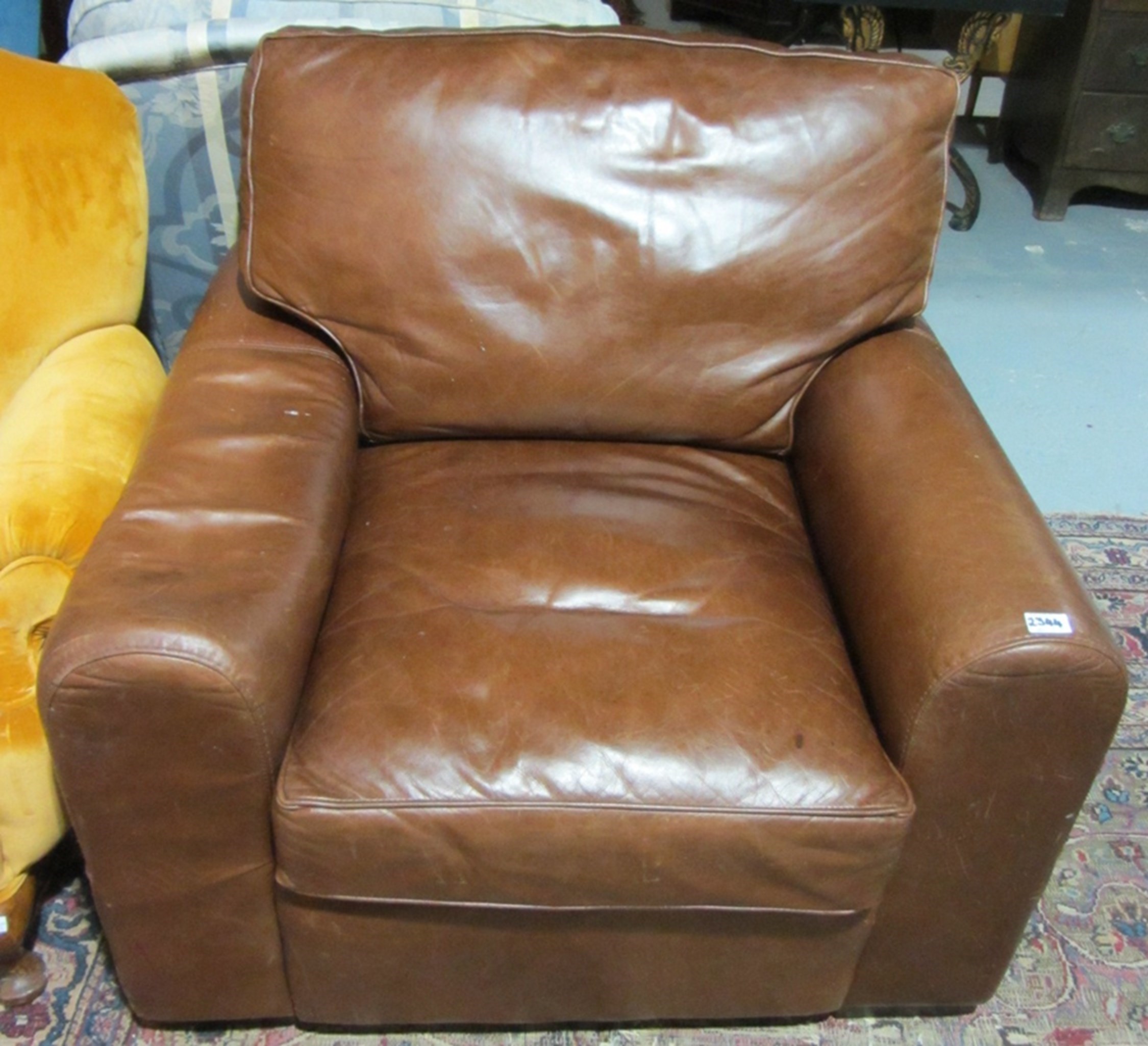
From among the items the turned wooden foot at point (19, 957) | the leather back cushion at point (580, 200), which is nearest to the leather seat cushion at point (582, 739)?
the leather back cushion at point (580, 200)

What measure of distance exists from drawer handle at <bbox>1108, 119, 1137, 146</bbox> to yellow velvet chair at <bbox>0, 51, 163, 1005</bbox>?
7.77 ft

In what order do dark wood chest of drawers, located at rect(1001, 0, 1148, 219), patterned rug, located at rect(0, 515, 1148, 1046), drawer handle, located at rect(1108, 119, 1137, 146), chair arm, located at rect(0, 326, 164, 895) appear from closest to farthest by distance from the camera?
chair arm, located at rect(0, 326, 164, 895), patterned rug, located at rect(0, 515, 1148, 1046), dark wood chest of drawers, located at rect(1001, 0, 1148, 219), drawer handle, located at rect(1108, 119, 1137, 146)

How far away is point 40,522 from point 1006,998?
117cm

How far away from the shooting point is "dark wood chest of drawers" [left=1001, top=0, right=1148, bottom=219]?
8.91 feet

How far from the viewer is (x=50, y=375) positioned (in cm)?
133

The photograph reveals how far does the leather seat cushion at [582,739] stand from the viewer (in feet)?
→ 3.39

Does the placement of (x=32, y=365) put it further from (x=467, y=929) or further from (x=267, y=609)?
(x=467, y=929)

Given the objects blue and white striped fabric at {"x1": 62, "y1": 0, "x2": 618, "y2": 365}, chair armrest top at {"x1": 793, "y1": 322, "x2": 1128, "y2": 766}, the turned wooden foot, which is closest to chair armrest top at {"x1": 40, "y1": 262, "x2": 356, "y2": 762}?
blue and white striped fabric at {"x1": 62, "y1": 0, "x2": 618, "y2": 365}

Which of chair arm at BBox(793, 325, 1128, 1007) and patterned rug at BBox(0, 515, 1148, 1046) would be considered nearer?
chair arm at BBox(793, 325, 1128, 1007)

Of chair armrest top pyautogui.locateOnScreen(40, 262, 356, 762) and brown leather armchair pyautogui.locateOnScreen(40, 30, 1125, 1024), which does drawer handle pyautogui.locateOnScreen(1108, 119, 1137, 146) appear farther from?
chair armrest top pyautogui.locateOnScreen(40, 262, 356, 762)

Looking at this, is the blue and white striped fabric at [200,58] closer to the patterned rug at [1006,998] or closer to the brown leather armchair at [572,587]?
the brown leather armchair at [572,587]

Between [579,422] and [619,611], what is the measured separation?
0.31 m

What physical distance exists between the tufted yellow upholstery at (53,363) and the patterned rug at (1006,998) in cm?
16

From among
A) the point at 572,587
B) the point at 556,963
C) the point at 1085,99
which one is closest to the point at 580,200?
the point at 572,587
